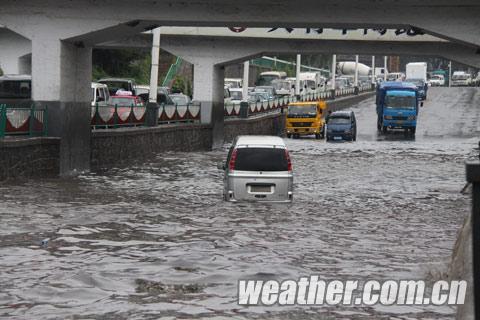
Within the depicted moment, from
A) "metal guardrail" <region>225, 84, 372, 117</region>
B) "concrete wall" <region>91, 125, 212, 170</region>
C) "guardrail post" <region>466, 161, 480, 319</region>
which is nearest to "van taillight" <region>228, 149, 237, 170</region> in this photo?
"concrete wall" <region>91, 125, 212, 170</region>

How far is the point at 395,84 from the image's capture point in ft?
226

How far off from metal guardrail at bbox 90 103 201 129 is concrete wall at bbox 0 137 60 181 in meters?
4.63

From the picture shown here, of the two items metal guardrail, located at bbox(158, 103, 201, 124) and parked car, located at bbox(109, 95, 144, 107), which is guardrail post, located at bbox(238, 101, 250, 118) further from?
parked car, located at bbox(109, 95, 144, 107)

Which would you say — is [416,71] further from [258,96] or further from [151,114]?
[151,114]

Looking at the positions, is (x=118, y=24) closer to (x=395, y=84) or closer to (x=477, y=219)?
(x=477, y=219)

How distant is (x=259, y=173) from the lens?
23984 mm

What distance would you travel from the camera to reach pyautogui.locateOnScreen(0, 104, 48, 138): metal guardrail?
28875mm

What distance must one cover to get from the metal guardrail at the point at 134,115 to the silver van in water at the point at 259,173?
13.0 m

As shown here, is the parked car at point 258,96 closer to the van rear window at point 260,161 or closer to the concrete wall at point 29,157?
the concrete wall at point 29,157

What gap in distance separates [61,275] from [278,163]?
9.76 meters

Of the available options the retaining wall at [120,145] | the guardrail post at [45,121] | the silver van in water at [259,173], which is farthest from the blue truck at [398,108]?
the silver van in water at [259,173]

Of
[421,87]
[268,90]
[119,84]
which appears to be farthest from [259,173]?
[421,87]

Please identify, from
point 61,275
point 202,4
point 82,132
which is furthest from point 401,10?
point 61,275

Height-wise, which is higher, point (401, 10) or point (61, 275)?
point (401, 10)
